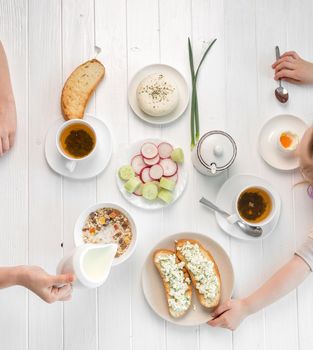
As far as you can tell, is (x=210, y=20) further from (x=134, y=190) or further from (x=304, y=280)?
(x=304, y=280)

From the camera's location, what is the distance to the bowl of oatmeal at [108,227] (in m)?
1.12

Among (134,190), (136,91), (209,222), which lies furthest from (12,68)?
(209,222)

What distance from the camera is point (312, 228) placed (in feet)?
3.92

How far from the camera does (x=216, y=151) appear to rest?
1.04 metres

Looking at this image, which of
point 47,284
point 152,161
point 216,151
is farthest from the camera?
point 152,161

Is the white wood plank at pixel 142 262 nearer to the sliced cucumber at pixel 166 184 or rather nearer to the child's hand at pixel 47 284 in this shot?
the sliced cucumber at pixel 166 184

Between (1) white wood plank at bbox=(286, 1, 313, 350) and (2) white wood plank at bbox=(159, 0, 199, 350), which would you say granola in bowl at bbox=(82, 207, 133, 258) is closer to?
(2) white wood plank at bbox=(159, 0, 199, 350)

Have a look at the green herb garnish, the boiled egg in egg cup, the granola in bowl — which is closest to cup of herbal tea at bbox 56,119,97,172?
the granola in bowl

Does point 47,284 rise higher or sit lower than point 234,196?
lower

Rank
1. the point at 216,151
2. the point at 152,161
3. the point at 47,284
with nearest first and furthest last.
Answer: the point at 47,284 → the point at 216,151 → the point at 152,161

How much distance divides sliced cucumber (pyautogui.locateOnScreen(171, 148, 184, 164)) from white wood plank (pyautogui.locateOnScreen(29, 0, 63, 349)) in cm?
29

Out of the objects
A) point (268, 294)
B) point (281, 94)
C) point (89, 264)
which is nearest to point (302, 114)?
point (281, 94)

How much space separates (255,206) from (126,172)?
322mm

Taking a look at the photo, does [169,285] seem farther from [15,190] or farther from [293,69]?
[293,69]
